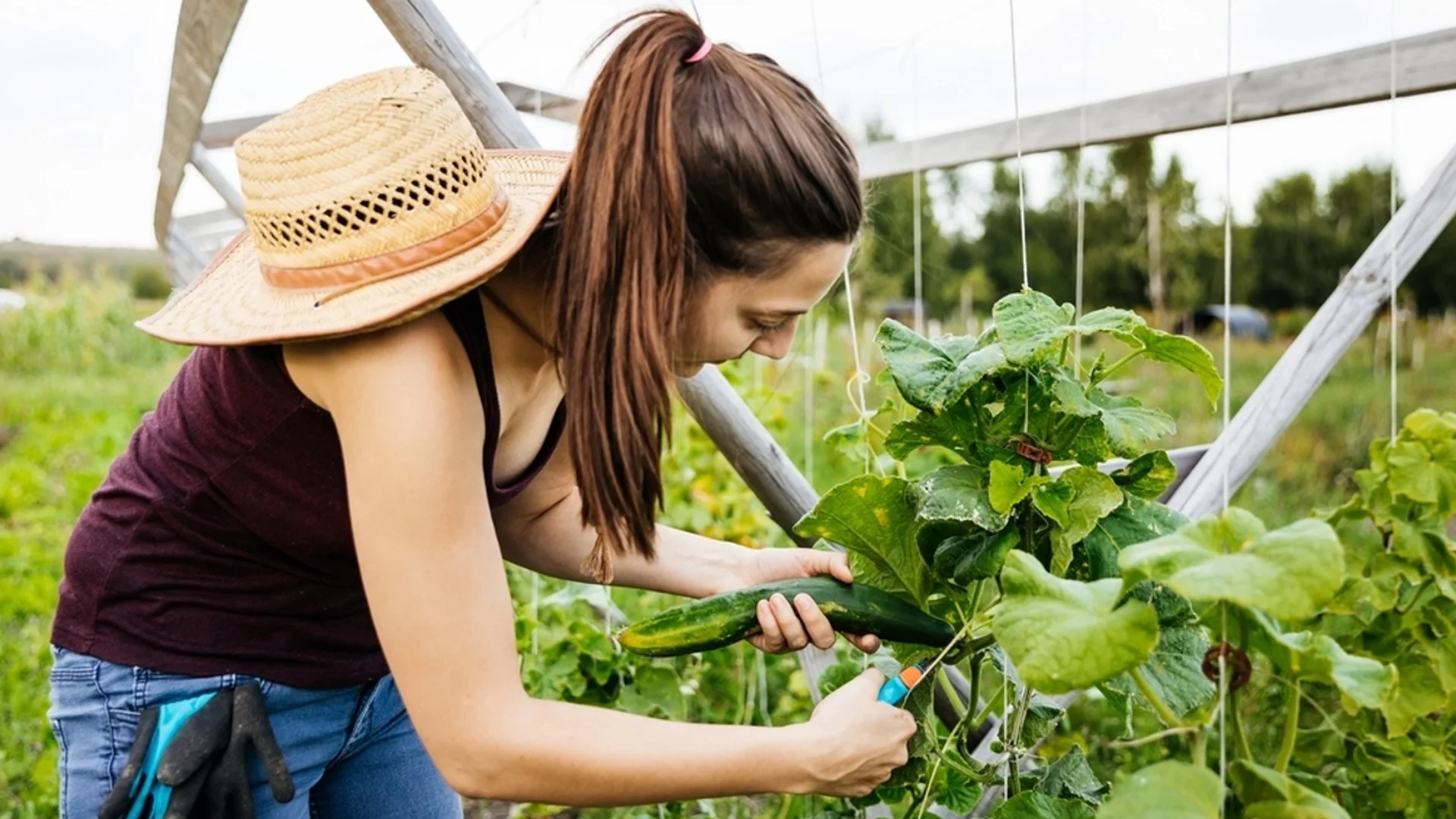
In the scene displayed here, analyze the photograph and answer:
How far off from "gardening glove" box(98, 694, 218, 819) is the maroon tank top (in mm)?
44

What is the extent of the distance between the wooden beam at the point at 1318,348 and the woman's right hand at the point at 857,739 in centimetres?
60

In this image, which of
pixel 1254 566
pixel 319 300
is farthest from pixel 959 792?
pixel 319 300

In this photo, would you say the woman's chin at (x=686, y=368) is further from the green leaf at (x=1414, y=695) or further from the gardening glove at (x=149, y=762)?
the green leaf at (x=1414, y=695)

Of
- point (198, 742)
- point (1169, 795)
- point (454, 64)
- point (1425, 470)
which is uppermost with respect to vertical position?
point (454, 64)

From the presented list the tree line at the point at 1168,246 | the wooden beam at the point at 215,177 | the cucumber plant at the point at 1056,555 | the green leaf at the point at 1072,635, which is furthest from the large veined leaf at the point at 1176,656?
Answer: the tree line at the point at 1168,246

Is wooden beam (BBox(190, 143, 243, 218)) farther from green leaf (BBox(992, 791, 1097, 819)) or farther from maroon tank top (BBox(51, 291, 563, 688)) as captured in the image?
green leaf (BBox(992, 791, 1097, 819))

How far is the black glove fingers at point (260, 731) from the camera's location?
1312 mm

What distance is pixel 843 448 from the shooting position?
1673 millimetres

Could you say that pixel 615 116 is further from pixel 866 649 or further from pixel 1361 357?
pixel 1361 357

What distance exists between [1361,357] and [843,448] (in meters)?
9.00

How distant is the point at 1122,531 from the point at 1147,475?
83mm

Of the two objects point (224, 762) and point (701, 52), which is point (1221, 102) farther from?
point (224, 762)

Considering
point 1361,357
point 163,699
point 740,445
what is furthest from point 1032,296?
point 1361,357

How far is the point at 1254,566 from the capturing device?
0.77 metres
